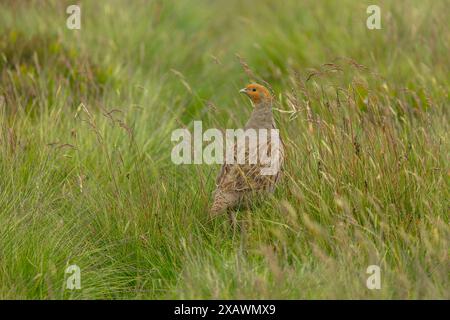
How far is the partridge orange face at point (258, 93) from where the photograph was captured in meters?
6.62

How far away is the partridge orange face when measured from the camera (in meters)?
6.62

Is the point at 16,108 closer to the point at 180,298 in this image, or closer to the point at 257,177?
the point at 257,177

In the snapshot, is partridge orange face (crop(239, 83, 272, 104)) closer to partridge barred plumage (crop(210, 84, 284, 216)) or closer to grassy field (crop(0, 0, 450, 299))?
grassy field (crop(0, 0, 450, 299))

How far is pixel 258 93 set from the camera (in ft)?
21.8

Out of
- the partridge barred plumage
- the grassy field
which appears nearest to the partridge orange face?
the grassy field

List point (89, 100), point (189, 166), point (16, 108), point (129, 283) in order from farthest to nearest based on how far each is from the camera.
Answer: point (89, 100) → point (16, 108) → point (189, 166) → point (129, 283)

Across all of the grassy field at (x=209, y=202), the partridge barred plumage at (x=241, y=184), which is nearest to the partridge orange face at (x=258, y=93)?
the grassy field at (x=209, y=202)

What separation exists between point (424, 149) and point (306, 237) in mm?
1222

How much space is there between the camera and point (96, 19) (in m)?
10.4

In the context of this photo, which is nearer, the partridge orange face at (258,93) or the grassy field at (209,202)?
the grassy field at (209,202)

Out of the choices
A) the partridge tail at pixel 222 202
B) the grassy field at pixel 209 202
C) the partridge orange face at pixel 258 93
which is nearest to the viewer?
the grassy field at pixel 209 202

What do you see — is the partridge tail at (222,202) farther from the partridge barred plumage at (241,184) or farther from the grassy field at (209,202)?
the grassy field at (209,202)
